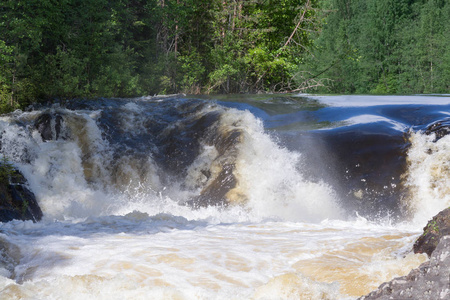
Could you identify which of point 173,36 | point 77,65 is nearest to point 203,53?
point 173,36

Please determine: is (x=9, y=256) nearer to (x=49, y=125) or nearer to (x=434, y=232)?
(x=434, y=232)

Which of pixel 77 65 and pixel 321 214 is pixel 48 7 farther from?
pixel 321 214

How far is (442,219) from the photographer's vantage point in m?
4.03

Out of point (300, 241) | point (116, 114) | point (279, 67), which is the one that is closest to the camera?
point (300, 241)

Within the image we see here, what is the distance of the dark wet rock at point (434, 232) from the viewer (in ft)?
13.0

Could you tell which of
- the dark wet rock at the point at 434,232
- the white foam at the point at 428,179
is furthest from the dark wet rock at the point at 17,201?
the white foam at the point at 428,179

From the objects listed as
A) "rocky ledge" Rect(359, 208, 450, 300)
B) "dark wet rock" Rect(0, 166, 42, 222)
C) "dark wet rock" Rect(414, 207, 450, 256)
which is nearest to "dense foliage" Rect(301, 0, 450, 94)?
"dark wet rock" Rect(0, 166, 42, 222)

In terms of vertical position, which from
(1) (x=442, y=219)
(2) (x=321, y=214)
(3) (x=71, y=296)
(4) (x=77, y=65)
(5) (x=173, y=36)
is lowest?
(2) (x=321, y=214)

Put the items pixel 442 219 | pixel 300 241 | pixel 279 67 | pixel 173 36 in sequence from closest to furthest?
pixel 442 219 < pixel 300 241 < pixel 279 67 < pixel 173 36

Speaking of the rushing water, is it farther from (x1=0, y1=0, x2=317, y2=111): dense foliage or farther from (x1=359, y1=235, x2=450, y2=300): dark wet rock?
(x1=0, y1=0, x2=317, y2=111): dense foliage

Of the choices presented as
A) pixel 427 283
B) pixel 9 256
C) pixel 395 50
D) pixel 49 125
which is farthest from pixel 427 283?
pixel 395 50

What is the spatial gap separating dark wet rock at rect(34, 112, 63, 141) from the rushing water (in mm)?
35

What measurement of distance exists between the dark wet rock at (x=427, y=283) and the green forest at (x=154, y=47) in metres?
11.3

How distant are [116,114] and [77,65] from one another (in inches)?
147
